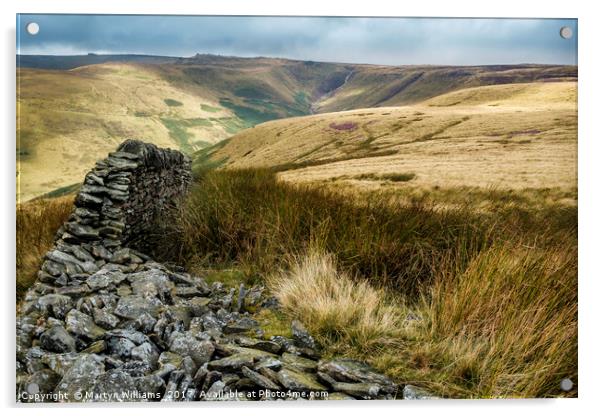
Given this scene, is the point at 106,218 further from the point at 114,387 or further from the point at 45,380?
the point at 114,387

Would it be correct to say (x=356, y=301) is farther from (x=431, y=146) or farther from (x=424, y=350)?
(x=431, y=146)

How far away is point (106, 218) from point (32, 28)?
5.71 feet

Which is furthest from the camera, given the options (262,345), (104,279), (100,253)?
(100,253)

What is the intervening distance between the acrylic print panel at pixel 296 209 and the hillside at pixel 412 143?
0.02 metres

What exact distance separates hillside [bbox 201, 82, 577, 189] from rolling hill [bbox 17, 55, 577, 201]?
0.14m

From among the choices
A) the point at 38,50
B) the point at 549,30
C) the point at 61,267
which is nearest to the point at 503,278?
the point at 549,30

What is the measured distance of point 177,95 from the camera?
16.3 feet

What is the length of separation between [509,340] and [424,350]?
A: 597mm

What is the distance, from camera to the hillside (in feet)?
15.8

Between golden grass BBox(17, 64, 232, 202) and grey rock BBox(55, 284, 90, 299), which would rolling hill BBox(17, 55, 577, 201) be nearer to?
golden grass BBox(17, 64, 232, 202)

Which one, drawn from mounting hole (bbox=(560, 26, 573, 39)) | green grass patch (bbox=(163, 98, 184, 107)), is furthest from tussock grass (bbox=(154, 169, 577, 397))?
mounting hole (bbox=(560, 26, 573, 39))

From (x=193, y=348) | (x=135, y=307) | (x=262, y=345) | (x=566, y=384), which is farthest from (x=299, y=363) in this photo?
(x=566, y=384)

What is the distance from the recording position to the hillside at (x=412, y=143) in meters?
4.83

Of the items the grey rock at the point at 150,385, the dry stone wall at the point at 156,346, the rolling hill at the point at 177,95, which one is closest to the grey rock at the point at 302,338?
the dry stone wall at the point at 156,346
